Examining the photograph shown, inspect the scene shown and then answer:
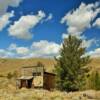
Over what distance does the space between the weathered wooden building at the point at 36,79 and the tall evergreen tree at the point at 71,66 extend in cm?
1473

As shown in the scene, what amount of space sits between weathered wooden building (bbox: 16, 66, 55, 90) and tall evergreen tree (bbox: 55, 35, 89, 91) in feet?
48.3

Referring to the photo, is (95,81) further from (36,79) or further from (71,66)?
(36,79)

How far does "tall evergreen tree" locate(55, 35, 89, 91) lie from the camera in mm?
69938

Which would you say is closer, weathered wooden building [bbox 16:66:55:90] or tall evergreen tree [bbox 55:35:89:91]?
tall evergreen tree [bbox 55:35:89:91]

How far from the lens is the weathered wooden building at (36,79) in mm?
85625

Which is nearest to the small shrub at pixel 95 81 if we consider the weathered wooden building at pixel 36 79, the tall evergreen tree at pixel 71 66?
the tall evergreen tree at pixel 71 66

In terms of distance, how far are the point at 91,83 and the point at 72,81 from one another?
31.7 ft

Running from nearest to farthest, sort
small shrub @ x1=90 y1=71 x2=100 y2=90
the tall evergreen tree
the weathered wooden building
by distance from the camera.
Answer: the tall evergreen tree, small shrub @ x1=90 y1=71 x2=100 y2=90, the weathered wooden building

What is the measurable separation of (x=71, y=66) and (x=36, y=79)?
61.9 feet

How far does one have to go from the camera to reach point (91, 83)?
78125 millimetres

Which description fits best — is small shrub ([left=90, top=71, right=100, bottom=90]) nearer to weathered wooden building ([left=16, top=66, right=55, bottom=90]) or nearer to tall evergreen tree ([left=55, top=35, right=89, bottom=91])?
tall evergreen tree ([left=55, top=35, right=89, bottom=91])

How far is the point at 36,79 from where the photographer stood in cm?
8669

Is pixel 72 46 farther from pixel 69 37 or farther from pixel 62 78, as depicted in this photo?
pixel 62 78

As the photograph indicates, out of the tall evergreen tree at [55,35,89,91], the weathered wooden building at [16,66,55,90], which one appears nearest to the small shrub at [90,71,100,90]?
the tall evergreen tree at [55,35,89,91]
